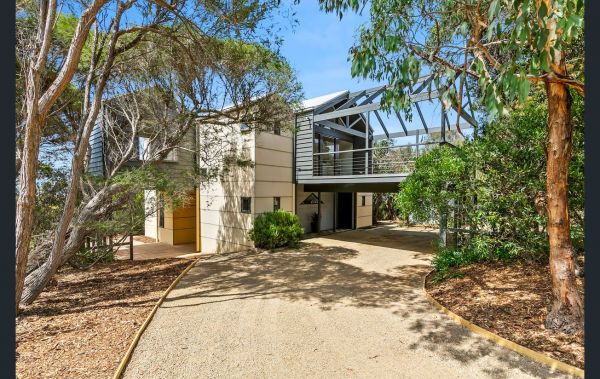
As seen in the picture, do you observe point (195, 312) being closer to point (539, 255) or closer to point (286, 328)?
point (286, 328)

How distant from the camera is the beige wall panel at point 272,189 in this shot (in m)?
10.6

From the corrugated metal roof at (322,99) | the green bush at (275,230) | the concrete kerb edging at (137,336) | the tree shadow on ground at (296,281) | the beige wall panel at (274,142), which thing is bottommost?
the tree shadow on ground at (296,281)

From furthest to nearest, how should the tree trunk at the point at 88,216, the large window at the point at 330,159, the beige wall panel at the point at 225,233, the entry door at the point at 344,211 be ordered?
the entry door at the point at 344,211
the large window at the point at 330,159
the beige wall panel at the point at 225,233
the tree trunk at the point at 88,216

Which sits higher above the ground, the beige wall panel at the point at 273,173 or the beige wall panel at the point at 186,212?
the beige wall panel at the point at 273,173

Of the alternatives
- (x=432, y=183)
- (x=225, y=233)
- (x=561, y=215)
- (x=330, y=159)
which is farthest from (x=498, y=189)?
(x=225, y=233)

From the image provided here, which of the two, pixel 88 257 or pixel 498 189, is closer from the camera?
pixel 498 189

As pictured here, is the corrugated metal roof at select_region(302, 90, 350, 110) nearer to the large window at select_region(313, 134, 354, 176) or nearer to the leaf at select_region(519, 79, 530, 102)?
the large window at select_region(313, 134, 354, 176)

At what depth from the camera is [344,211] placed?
51.3ft

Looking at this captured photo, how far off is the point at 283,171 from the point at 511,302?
336 inches

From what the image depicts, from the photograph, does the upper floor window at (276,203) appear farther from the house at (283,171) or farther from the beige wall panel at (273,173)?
the beige wall panel at (273,173)

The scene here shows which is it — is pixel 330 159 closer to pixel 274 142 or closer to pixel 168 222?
pixel 274 142

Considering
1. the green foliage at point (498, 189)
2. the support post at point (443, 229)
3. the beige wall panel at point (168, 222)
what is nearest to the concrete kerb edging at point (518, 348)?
the green foliage at point (498, 189)

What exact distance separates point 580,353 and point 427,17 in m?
5.76

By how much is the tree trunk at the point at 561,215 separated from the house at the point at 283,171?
4.00m
